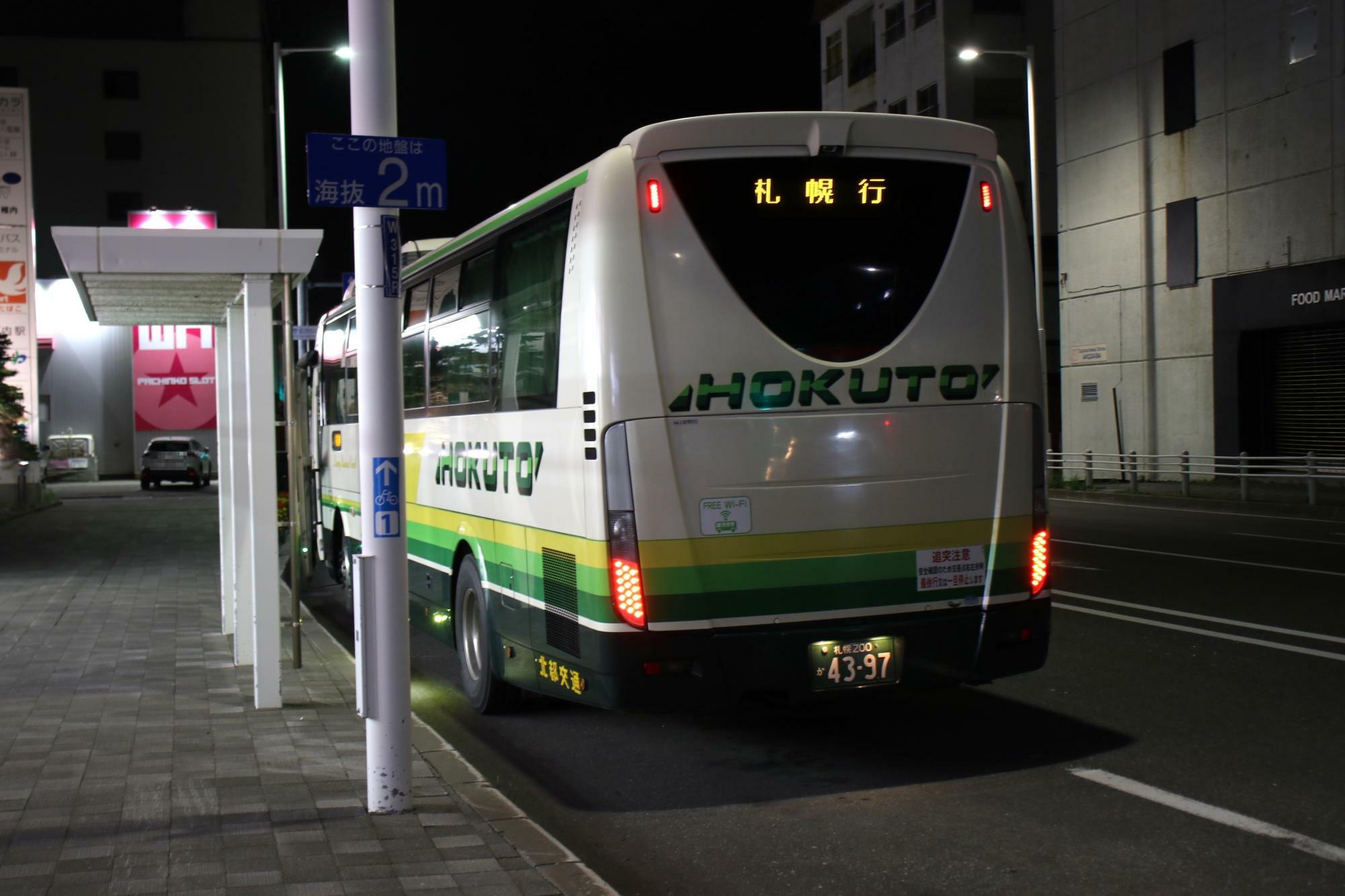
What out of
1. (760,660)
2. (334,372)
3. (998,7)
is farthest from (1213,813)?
(998,7)

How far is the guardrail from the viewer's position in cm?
2400

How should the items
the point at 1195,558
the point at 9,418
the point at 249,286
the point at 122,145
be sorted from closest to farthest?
the point at 249,286 → the point at 1195,558 → the point at 9,418 → the point at 122,145

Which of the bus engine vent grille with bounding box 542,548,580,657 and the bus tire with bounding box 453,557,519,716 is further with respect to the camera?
the bus tire with bounding box 453,557,519,716

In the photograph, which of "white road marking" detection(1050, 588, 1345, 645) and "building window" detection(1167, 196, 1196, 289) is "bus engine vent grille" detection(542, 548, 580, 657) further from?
"building window" detection(1167, 196, 1196, 289)

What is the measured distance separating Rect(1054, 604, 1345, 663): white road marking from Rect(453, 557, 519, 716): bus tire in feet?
17.2

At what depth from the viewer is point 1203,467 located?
30.8 meters

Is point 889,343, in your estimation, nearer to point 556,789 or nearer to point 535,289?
point 535,289

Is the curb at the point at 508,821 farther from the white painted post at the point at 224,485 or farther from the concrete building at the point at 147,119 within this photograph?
the concrete building at the point at 147,119

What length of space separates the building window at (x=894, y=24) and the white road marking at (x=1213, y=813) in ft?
146

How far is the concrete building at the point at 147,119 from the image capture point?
5997cm

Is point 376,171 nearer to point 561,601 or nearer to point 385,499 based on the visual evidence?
point 385,499

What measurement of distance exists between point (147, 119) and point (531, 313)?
195 ft

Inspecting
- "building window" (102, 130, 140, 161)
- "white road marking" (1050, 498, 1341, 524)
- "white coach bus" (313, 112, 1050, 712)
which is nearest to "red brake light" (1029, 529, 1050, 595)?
"white coach bus" (313, 112, 1050, 712)

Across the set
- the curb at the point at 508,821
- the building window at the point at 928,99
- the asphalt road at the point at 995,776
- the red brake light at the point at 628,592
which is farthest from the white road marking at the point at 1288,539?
the building window at the point at 928,99
